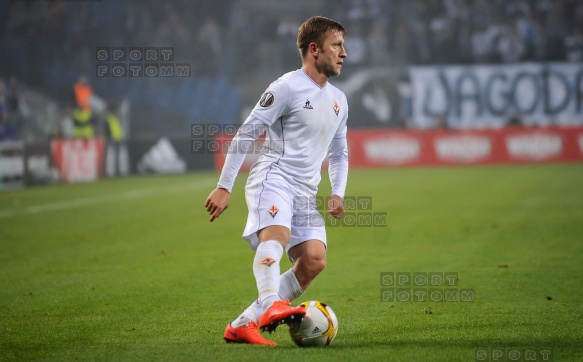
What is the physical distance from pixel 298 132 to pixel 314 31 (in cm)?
62

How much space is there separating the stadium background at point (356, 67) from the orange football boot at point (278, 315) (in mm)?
24511

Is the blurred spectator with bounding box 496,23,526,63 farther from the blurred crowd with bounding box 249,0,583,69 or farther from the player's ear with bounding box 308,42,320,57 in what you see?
the player's ear with bounding box 308,42,320,57

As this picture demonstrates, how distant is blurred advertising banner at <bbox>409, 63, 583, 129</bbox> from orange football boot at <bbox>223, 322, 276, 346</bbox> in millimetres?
27909

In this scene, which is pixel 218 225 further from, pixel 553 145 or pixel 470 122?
pixel 470 122

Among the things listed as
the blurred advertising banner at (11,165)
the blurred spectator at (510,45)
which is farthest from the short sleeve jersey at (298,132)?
the blurred spectator at (510,45)

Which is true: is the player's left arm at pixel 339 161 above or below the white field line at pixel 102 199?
above

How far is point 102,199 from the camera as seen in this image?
19594 millimetres

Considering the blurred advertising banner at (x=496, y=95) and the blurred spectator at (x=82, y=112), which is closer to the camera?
the blurred spectator at (x=82, y=112)

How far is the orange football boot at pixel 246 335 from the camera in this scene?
228 inches

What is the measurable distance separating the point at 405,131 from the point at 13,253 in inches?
782

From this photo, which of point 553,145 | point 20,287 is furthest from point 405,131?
point 20,287

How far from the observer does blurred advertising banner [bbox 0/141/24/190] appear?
22125mm

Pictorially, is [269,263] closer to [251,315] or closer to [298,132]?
[251,315]

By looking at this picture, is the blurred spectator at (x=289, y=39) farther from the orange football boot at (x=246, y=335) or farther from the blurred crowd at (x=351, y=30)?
the orange football boot at (x=246, y=335)
